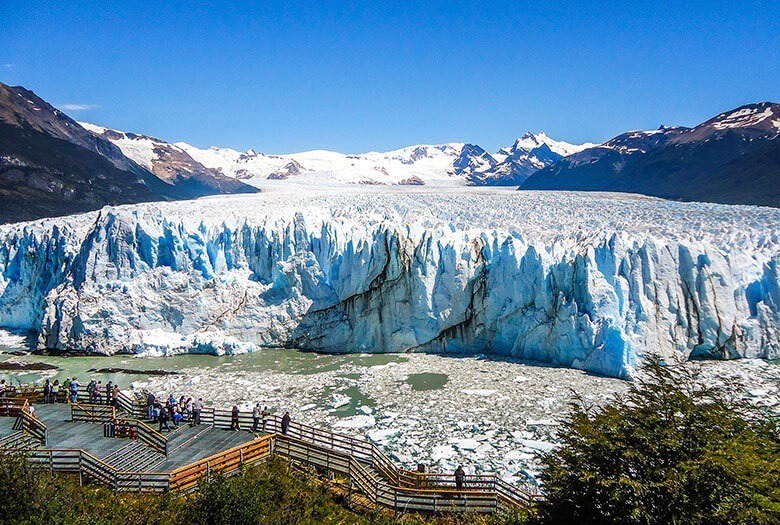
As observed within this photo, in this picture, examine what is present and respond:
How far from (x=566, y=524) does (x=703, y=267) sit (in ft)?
59.7

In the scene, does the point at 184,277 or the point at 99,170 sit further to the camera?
the point at 99,170

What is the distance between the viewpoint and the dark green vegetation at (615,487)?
6.37m

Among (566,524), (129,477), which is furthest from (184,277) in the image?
(566,524)

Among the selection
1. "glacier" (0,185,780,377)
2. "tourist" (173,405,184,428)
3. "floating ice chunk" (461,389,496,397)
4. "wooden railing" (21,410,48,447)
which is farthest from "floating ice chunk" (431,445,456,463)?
"glacier" (0,185,780,377)

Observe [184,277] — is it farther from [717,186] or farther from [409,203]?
[717,186]

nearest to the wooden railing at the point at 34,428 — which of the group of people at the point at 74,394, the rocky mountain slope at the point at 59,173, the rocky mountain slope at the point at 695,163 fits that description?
the group of people at the point at 74,394

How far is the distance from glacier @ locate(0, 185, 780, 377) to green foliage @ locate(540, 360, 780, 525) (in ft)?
42.7

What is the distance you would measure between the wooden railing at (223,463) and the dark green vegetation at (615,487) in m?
0.34

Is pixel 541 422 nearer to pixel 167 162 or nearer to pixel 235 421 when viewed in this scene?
pixel 235 421

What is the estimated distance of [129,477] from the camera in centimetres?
1022

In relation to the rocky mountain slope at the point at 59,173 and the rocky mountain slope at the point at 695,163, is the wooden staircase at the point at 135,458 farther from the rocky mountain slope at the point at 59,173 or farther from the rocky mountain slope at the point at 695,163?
the rocky mountain slope at the point at 59,173

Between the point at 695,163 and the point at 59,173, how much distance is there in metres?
80.7

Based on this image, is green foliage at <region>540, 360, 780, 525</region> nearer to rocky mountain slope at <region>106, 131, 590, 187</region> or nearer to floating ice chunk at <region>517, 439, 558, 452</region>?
floating ice chunk at <region>517, 439, 558, 452</region>

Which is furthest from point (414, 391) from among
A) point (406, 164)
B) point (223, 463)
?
point (406, 164)
